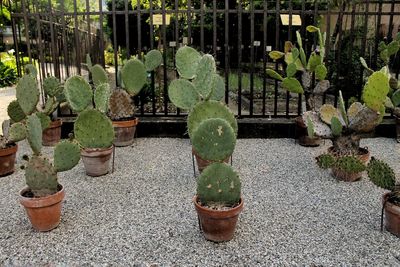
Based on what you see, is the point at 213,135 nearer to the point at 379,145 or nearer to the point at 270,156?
the point at 270,156

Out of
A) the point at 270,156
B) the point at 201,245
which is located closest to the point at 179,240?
the point at 201,245

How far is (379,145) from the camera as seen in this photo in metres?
4.77

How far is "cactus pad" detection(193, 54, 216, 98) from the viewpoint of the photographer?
351 cm

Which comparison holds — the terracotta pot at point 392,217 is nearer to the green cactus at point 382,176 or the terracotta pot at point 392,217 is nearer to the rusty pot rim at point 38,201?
the green cactus at point 382,176

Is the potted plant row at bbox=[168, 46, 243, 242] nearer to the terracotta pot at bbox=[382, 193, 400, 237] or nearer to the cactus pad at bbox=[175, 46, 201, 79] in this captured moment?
the terracotta pot at bbox=[382, 193, 400, 237]

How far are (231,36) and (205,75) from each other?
335 inches

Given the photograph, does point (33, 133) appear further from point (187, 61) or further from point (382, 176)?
point (382, 176)

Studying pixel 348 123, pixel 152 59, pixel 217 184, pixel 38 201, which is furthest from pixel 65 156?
pixel 348 123

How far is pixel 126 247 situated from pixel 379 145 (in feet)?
11.3

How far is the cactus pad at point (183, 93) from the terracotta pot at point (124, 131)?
80 centimetres

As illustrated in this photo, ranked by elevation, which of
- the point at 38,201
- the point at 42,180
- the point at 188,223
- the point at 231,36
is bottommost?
→ the point at 188,223

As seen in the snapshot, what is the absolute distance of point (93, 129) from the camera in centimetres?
358

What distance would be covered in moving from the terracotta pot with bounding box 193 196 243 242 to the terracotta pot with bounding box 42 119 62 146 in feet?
9.32

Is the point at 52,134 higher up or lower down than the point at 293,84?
lower down
